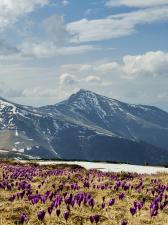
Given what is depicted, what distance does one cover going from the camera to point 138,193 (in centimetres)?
1606

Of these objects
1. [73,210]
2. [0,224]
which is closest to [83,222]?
[73,210]

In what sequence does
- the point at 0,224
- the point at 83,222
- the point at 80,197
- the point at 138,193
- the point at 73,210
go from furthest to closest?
the point at 138,193, the point at 80,197, the point at 73,210, the point at 83,222, the point at 0,224

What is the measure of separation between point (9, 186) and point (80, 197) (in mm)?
4663

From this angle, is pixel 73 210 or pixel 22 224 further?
pixel 73 210

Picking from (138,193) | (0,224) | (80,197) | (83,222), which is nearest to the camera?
(0,224)

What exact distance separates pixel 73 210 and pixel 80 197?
0.82 metres

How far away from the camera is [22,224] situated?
33.3 feet

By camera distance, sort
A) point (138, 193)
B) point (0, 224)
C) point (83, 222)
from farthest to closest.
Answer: point (138, 193) < point (83, 222) < point (0, 224)

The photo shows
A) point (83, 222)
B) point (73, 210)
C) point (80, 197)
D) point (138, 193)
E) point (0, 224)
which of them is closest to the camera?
point (0, 224)

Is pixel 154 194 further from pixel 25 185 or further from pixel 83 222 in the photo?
pixel 83 222

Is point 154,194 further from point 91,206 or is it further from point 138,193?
point 91,206

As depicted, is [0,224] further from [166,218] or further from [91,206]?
[166,218]

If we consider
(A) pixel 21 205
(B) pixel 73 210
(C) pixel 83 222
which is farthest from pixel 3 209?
(C) pixel 83 222

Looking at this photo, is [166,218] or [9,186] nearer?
[166,218]
